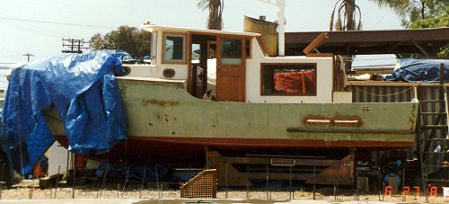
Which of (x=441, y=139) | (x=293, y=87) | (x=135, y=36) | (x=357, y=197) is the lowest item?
(x=357, y=197)

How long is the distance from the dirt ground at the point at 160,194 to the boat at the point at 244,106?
3.31 feet

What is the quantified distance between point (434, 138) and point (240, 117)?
4.41 meters

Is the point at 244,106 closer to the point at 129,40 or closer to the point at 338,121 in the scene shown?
the point at 338,121

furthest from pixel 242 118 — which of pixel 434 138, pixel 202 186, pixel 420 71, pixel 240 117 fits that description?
pixel 420 71

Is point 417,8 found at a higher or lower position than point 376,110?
higher

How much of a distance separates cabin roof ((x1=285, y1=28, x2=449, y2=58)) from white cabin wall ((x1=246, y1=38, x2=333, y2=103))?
538 centimetres

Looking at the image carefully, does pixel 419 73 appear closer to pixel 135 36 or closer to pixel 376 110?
pixel 376 110

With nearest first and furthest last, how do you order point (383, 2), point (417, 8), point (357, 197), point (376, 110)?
point (357, 197), point (376, 110), point (383, 2), point (417, 8)

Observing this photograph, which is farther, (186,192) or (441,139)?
(441,139)

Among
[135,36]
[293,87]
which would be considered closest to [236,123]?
[293,87]

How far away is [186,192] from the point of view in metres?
10.8

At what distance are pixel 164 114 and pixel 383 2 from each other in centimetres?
1988

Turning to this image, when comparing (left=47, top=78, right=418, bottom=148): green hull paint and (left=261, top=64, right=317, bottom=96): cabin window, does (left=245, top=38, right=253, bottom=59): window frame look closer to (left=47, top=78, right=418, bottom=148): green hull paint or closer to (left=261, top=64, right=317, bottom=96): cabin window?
(left=261, top=64, right=317, bottom=96): cabin window

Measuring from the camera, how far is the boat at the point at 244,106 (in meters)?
12.3
